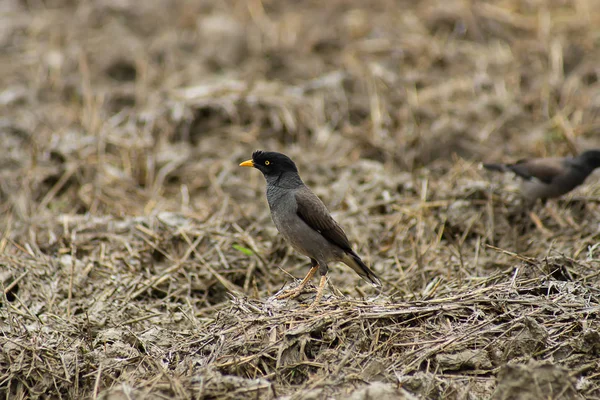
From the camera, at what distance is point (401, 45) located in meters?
11.4

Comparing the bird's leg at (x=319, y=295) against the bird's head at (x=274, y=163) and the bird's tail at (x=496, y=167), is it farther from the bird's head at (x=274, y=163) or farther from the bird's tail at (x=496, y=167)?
the bird's tail at (x=496, y=167)

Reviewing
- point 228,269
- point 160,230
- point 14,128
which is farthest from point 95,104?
point 228,269

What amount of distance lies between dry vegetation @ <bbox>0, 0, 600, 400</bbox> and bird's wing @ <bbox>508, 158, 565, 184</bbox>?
1.07 feet

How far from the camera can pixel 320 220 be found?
5.70 m

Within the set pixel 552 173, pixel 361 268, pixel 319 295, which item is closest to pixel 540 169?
pixel 552 173

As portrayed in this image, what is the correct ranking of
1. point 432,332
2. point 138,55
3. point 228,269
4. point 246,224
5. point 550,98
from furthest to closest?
point 138,55 < point 550,98 < point 246,224 < point 228,269 < point 432,332

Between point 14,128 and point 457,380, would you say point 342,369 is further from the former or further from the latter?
point 14,128

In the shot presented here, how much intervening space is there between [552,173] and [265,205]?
3180mm

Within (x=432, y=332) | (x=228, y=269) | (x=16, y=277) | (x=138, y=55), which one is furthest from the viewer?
(x=138, y=55)

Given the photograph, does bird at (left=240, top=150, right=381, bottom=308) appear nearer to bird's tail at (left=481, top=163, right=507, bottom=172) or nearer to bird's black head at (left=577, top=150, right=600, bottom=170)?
bird's tail at (left=481, top=163, right=507, bottom=172)

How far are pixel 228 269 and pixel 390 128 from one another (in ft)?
13.1

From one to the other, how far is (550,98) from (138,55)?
6424 mm

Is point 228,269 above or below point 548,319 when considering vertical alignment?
below

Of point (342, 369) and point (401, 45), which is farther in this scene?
point (401, 45)
